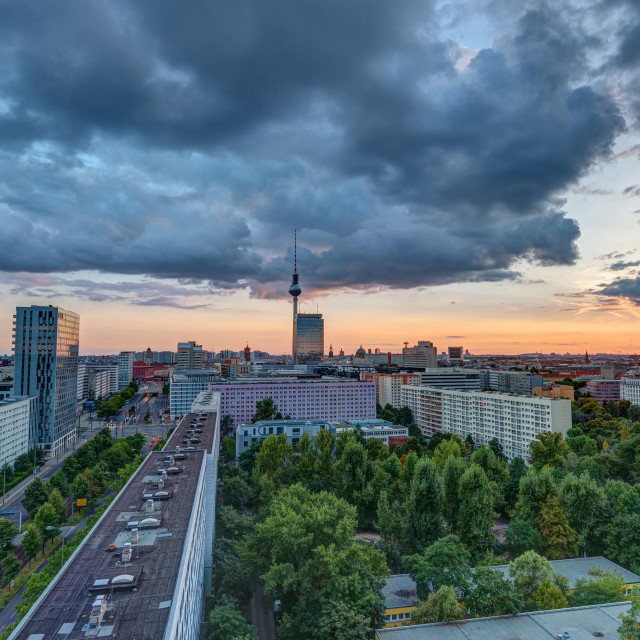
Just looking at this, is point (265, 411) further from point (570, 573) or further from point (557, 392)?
point (570, 573)

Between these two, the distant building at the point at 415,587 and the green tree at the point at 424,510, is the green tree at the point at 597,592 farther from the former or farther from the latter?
the green tree at the point at 424,510

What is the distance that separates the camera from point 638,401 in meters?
143

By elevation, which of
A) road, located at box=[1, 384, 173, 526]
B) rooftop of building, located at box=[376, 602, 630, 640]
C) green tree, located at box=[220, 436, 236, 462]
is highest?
rooftop of building, located at box=[376, 602, 630, 640]

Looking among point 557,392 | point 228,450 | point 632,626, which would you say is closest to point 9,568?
point 632,626

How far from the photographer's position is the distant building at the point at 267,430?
9031cm

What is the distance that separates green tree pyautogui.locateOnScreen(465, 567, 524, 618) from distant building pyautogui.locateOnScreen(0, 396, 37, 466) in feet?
256

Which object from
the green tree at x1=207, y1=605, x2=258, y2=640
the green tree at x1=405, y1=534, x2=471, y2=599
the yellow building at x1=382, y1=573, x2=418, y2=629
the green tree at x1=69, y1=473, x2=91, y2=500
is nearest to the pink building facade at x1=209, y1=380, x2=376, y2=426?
the green tree at x1=69, y1=473, x2=91, y2=500

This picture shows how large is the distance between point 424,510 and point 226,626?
2458cm

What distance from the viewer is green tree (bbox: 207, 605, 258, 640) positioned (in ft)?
90.4

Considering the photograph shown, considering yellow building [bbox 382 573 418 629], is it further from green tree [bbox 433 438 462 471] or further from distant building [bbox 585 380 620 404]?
distant building [bbox 585 380 620 404]

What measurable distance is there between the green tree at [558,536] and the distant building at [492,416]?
1727 inches

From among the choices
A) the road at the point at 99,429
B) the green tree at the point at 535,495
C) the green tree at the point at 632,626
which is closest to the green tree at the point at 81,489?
the road at the point at 99,429

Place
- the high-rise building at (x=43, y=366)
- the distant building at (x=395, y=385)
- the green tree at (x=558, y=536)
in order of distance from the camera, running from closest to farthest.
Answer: the green tree at (x=558, y=536) → the high-rise building at (x=43, y=366) → the distant building at (x=395, y=385)

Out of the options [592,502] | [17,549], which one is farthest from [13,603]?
[592,502]
